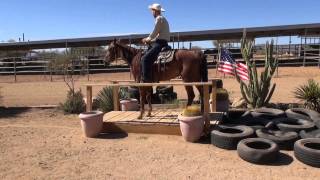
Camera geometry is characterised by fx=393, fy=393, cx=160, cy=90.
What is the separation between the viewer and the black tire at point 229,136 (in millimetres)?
6535

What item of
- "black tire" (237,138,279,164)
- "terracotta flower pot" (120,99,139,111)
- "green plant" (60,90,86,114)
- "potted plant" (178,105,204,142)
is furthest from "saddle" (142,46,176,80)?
"green plant" (60,90,86,114)

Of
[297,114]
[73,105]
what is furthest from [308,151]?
[73,105]

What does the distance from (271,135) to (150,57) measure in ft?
9.49

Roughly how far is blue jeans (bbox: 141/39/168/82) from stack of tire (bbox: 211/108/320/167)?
75.0 inches

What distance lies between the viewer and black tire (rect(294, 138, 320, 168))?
18.5 feet

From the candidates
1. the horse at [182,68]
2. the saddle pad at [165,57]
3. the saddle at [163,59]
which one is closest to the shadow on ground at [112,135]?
the horse at [182,68]

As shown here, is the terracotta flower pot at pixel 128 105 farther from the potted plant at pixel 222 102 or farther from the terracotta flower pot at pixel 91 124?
the potted plant at pixel 222 102

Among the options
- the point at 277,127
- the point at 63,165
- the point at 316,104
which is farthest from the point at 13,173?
the point at 316,104

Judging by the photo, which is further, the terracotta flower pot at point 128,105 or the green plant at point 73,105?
the green plant at point 73,105

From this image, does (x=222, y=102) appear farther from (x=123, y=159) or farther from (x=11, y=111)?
(x=11, y=111)

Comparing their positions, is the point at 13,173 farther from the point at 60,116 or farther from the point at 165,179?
the point at 60,116

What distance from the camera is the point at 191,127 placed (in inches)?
272

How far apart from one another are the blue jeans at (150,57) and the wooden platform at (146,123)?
870mm

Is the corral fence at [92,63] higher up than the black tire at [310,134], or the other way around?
the corral fence at [92,63]
